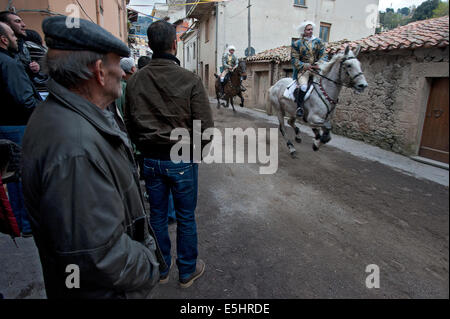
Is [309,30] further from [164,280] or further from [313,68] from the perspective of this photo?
[164,280]

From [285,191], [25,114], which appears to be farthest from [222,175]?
[25,114]

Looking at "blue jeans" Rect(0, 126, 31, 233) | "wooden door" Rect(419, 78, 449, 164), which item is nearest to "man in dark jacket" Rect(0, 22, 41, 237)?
"blue jeans" Rect(0, 126, 31, 233)

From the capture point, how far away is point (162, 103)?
1.82 meters

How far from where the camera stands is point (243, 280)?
2225 millimetres

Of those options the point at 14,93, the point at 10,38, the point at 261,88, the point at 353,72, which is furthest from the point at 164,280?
the point at 261,88

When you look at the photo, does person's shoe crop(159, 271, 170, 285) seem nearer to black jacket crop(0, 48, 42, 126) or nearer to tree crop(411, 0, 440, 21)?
black jacket crop(0, 48, 42, 126)

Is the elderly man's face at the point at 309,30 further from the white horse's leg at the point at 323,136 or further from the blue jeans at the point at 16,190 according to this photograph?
the blue jeans at the point at 16,190

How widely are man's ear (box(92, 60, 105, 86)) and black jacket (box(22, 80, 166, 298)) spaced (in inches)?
4.2

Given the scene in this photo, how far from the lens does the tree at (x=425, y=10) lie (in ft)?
2.05

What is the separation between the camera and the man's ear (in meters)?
0.96

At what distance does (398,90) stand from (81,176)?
2.31 meters

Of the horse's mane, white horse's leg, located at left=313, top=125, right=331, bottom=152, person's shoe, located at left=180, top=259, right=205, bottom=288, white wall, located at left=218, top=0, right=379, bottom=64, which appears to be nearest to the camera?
person's shoe, located at left=180, top=259, right=205, bottom=288

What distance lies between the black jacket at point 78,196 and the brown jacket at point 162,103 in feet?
2.72
